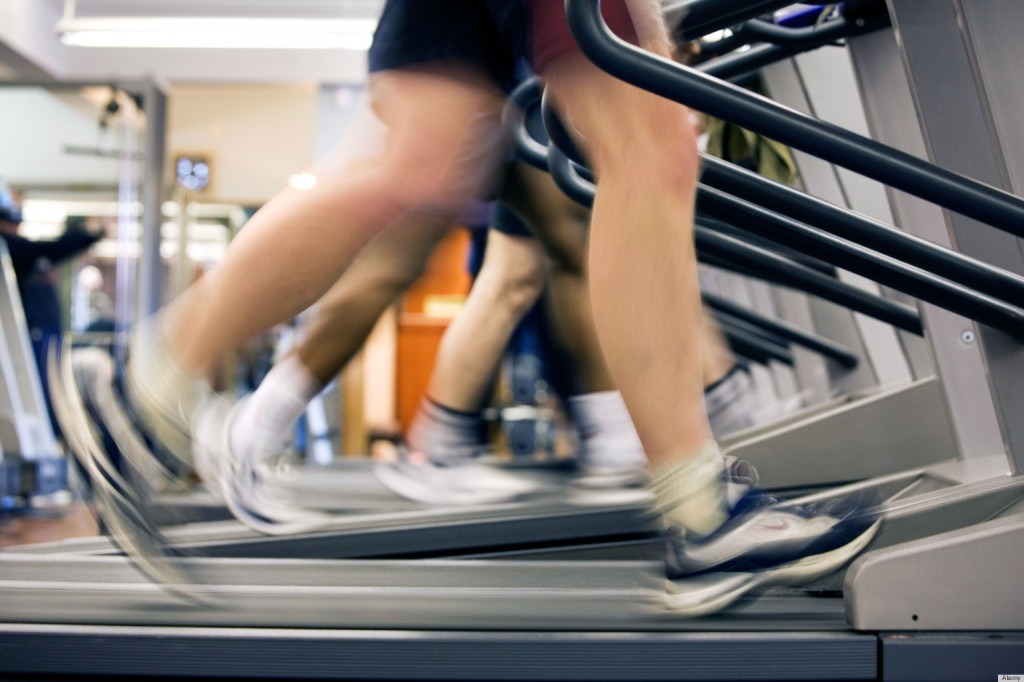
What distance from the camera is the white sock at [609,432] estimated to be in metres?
1.92

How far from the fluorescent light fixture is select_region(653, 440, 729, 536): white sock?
16.8 ft

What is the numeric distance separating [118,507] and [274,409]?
40 centimetres

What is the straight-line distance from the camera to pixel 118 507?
1054 mm

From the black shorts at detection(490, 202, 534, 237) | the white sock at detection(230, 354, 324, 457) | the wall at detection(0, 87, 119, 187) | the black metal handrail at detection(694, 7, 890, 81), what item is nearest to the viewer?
the white sock at detection(230, 354, 324, 457)

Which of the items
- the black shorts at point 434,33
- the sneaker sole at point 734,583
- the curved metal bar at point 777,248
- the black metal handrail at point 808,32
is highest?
the black shorts at point 434,33

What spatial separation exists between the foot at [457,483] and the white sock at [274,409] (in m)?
0.52

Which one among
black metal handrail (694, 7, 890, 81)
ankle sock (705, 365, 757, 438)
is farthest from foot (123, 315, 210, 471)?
ankle sock (705, 365, 757, 438)

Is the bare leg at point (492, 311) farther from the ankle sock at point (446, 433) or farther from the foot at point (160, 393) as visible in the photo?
the foot at point (160, 393)

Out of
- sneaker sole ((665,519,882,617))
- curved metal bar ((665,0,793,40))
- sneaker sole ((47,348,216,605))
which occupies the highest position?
curved metal bar ((665,0,793,40))

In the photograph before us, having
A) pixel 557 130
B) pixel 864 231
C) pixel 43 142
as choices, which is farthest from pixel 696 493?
pixel 43 142

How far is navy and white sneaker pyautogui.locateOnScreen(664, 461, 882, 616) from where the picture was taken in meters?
0.99

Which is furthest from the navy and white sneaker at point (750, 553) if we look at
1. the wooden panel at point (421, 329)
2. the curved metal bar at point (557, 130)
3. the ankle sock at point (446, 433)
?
the wooden panel at point (421, 329)

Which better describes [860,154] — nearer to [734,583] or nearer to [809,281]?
[734,583]

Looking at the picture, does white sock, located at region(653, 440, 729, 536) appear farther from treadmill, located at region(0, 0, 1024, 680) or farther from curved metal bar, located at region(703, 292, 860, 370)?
curved metal bar, located at region(703, 292, 860, 370)
